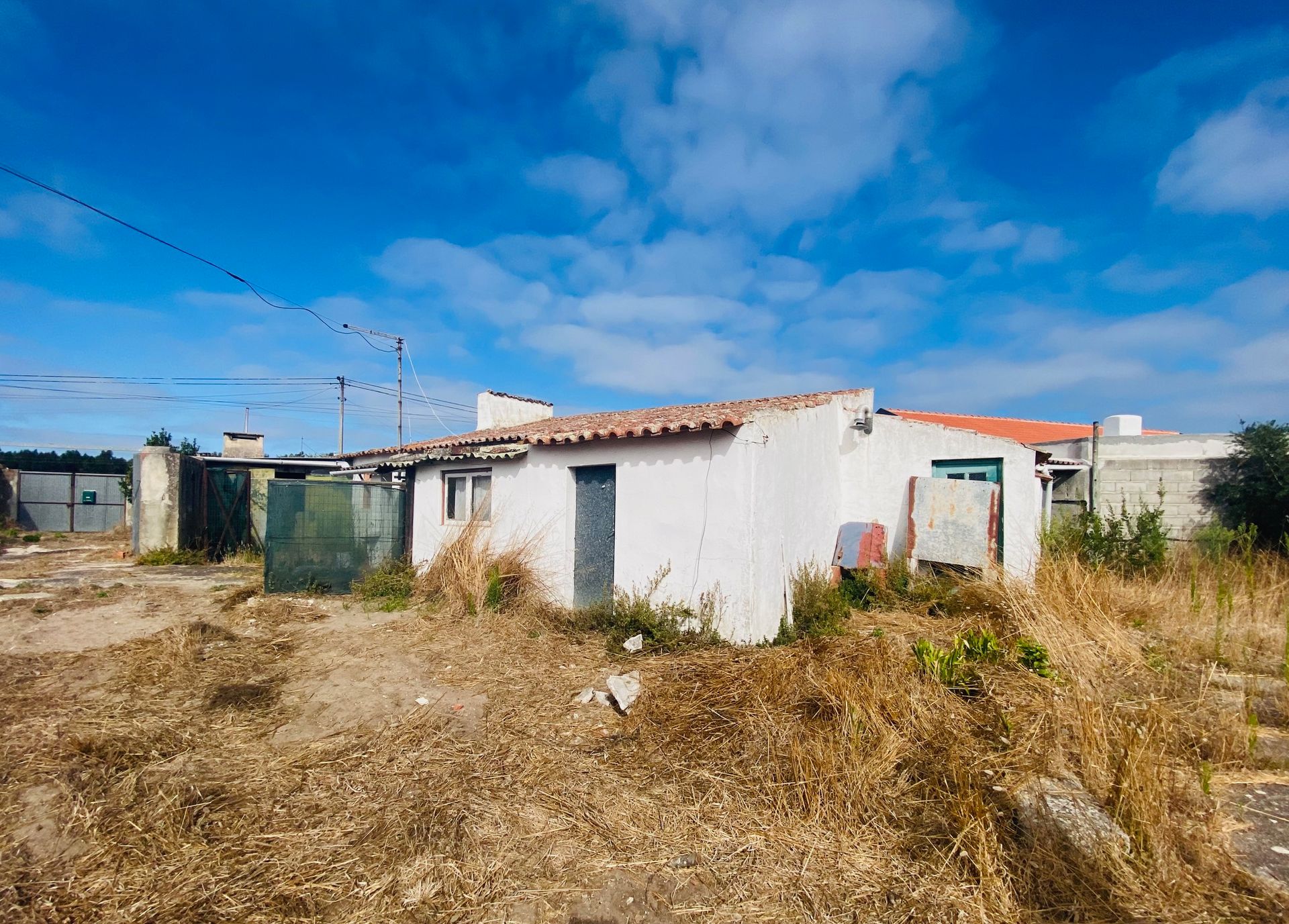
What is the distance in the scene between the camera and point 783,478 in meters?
7.64

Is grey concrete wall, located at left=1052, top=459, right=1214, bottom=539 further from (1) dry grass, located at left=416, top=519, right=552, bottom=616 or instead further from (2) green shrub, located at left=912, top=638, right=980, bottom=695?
(1) dry grass, located at left=416, top=519, right=552, bottom=616

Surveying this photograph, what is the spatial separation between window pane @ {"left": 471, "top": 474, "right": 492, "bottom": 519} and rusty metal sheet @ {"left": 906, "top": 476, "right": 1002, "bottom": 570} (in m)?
6.92

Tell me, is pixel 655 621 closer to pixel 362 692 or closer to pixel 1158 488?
pixel 362 692

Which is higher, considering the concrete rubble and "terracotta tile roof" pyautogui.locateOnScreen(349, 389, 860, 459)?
"terracotta tile roof" pyautogui.locateOnScreen(349, 389, 860, 459)

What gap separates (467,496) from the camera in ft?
35.3

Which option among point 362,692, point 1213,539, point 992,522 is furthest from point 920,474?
point 362,692

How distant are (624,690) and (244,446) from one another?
59.3ft

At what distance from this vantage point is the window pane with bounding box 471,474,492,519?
32.9ft

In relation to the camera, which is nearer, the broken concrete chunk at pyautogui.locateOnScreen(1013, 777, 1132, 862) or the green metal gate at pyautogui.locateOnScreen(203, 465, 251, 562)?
the broken concrete chunk at pyautogui.locateOnScreen(1013, 777, 1132, 862)

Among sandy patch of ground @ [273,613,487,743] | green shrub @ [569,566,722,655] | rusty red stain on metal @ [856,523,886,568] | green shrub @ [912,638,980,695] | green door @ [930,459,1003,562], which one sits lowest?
sandy patch of ground @ [273,613,487,743]

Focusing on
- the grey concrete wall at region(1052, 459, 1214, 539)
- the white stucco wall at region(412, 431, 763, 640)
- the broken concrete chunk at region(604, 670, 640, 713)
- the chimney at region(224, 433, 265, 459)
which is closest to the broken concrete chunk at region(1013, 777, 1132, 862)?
the broken concrete chunk at region(604, 670, 640, 713)

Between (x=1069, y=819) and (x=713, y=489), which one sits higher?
(x=713, y=489)

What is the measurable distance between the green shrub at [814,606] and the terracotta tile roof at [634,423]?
2.38m

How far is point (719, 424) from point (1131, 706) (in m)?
4.27
